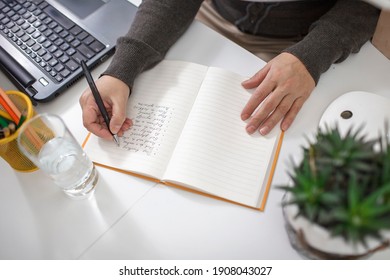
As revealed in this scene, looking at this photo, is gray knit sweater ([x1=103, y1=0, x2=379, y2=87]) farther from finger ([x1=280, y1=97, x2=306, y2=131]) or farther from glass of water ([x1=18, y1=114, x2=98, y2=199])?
glass of water ([x1=18, y1=114, x2=98, y2=199])

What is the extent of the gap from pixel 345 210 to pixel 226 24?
26.3 inches

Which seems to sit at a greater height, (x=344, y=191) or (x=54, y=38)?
(x=344, y=191)

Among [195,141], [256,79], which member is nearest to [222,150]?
[195,141]

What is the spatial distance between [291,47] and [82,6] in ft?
1.56

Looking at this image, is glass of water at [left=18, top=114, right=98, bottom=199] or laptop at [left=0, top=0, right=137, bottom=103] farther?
laptop at [left=0, top=0, right=137, bottom=103]

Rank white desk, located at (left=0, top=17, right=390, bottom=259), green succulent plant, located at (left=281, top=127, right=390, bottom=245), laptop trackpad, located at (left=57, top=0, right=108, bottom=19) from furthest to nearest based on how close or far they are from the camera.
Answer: laptop trackpad, located at (left=57, top=0, right=108, bottom=19) < white desk, located at (left=0, top=17, right=390, bottom=259) < green succulent plant, located at (left=281, top=127, right=390, bottom=245)

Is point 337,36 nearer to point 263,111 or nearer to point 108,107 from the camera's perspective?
point 263,111

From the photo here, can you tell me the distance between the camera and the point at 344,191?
36 cm

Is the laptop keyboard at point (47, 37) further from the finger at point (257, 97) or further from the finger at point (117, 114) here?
the finger at point (257, 97)

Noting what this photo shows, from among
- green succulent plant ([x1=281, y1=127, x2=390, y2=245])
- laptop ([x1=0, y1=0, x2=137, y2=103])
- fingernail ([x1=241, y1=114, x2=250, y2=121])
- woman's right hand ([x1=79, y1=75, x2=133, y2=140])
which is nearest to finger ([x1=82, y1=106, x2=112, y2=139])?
woman's right hand ([x1=79, y1=75, x2=133, y2=140])

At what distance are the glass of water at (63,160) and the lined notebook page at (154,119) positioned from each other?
0.14ft

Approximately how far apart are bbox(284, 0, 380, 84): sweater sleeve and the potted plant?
30 cm

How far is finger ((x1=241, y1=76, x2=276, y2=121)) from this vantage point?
2.10 ft

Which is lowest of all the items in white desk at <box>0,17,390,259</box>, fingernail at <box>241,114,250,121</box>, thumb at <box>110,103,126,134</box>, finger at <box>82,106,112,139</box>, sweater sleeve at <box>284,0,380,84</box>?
white desk at <box>0,17,390,259</box>
